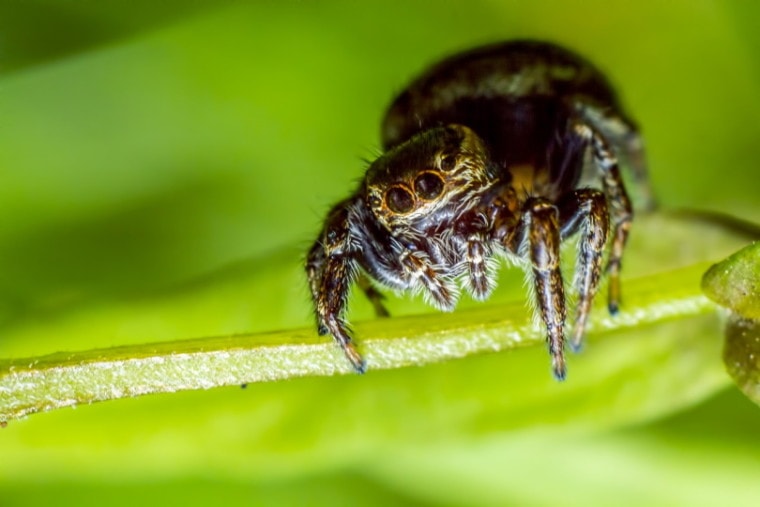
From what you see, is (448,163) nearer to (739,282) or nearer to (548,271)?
(548,271)

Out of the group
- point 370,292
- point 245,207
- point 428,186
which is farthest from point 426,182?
point 245,207

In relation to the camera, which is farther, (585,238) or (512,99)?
(512,99)

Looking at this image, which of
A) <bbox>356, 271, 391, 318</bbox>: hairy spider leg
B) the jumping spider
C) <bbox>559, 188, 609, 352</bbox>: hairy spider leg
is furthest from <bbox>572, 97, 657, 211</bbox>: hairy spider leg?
<bbox>356, 271, 391, 318</bbox>: hairy spider leg

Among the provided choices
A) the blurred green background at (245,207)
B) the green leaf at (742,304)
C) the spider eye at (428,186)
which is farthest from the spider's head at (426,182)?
the green leaf at (742,304)

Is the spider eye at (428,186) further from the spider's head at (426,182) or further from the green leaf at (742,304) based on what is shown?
the green leaf at (742,304)

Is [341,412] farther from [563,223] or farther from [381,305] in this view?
[563,223]

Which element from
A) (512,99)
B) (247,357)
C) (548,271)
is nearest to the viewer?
(247,357)

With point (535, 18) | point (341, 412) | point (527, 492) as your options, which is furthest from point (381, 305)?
point (535, 18)
